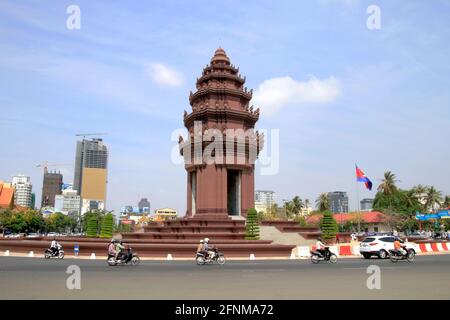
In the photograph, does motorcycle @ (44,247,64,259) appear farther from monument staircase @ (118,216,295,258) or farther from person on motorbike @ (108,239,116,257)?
person on motorbike @ (108,239,116,257)

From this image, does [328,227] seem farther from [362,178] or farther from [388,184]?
[388,184]

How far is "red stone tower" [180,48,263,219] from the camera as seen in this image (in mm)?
39469

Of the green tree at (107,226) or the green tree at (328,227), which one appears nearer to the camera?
the green tree at (107,226)

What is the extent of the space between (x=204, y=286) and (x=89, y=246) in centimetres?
1943

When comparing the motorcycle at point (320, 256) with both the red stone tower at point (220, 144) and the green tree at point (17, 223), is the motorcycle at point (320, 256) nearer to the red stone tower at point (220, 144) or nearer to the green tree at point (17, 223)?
the red stone tower at point (220, 144)

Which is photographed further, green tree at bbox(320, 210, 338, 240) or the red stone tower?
green tree at bbox(320, 210, 338, 240)

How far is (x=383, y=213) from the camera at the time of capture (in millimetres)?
86625

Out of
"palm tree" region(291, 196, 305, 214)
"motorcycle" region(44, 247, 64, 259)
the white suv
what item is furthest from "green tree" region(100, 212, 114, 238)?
"palm tree" region(291, 196, 305, 214)

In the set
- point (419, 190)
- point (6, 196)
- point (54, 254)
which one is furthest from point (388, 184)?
point (6, 196)

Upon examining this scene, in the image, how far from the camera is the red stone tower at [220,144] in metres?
39.5

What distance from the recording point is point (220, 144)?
39906 mm

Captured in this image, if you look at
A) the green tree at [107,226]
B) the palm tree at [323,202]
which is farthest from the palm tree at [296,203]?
the green tree at [107,226]
